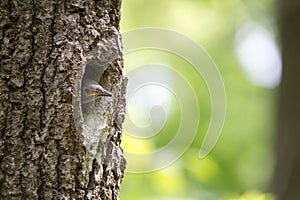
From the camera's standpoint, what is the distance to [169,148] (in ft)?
8.32

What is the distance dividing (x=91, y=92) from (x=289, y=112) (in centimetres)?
97

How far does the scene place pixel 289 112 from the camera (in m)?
2.36

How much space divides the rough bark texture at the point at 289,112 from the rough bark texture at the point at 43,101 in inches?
34.6

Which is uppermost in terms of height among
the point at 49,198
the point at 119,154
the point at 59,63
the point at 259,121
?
the point at 259,121

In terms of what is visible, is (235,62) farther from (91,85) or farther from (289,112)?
(91,85)

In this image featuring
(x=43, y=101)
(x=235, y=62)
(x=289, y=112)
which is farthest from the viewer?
(x=235, y=62)

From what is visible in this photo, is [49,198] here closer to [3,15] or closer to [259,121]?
[3,15]

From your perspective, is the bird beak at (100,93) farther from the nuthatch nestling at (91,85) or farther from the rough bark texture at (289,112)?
the rough bark texture at (289,112)

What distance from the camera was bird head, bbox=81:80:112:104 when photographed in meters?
1.62

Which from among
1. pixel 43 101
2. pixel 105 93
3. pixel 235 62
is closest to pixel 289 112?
pixel 105 93

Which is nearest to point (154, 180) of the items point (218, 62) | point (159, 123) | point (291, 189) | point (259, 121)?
point (159, 123)

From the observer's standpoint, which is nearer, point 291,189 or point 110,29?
point 110,29

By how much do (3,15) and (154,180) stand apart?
7.00ft

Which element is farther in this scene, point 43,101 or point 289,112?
point 289,112
